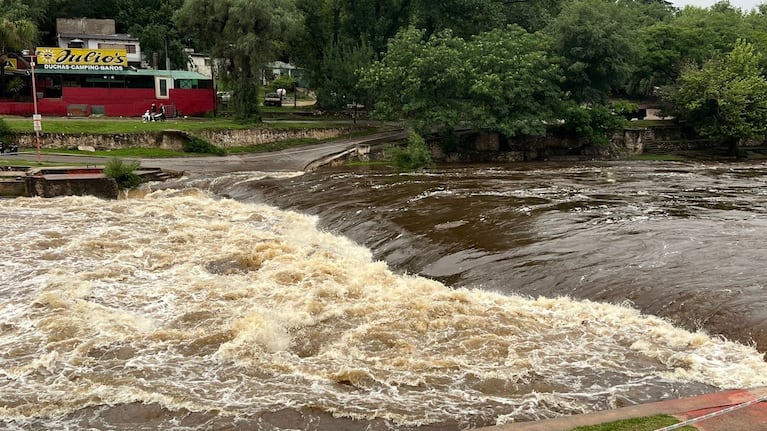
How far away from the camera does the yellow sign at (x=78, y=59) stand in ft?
159

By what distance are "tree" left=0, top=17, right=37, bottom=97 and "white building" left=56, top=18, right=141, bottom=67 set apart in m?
12.4

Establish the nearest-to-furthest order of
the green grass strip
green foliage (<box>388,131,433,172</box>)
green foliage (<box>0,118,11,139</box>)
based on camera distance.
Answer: green foliage (<box>388,131,433,172</box>), green foliage (<box>0,118,11,139</box>), the green grass strip

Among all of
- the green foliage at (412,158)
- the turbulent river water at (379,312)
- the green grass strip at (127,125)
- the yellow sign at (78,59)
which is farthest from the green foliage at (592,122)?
the yellow sign at (78,59)

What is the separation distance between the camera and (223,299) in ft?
51.7

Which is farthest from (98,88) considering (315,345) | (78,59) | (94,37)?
(315,345)

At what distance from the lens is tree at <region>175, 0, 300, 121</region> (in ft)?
149

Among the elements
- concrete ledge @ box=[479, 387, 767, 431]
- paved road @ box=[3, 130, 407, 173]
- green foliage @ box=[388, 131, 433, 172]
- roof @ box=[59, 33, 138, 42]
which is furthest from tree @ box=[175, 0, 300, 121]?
concrete ledge @ box=[479, 387, 767, 431]

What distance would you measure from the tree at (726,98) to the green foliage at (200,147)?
32803 mm

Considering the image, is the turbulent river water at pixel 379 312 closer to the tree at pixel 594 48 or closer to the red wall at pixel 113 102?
the tree at pixel 594 48

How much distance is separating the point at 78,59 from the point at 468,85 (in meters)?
28.1

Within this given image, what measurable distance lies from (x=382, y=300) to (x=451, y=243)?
4629mm

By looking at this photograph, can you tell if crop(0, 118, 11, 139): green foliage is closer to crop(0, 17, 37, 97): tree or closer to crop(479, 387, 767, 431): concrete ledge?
→ crop(0, 17, 37, 97): tree

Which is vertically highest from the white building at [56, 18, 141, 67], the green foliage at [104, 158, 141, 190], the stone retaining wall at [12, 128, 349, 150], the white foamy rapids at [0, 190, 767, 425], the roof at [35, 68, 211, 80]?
the white building at [56, 18, 141, 67]

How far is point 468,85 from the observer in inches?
1682
